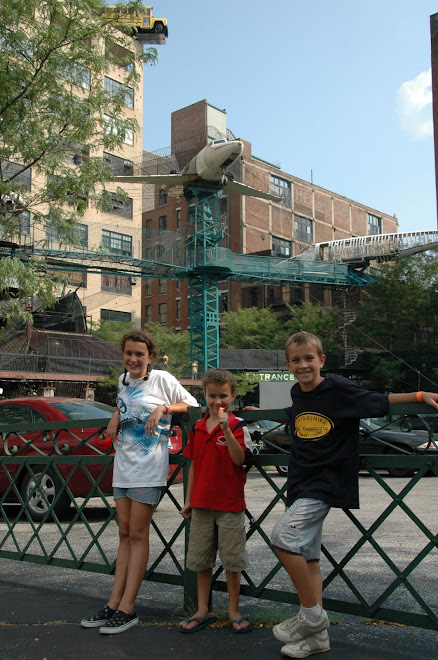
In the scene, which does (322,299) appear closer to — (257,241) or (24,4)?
A: (257,241)

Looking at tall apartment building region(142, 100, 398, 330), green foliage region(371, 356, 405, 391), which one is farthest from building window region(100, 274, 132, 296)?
green foliage region(371, 356, 405, 391)

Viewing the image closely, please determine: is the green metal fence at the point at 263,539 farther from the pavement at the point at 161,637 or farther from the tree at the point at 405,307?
the tree at the point at 405,307

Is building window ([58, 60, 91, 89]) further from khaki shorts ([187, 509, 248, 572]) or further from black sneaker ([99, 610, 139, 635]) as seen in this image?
black sneaker ([99, 610, 139, 635])

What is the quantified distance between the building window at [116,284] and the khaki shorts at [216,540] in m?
49.3

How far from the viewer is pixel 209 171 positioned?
126 ft

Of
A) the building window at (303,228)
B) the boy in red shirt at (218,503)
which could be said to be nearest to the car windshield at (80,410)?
the boy in red shirt at (218,503)

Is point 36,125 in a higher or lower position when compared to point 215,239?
lower

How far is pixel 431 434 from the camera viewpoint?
308 cm

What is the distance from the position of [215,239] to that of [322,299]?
24.6 m

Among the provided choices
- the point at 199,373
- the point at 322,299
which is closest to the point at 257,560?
the point at 199,373

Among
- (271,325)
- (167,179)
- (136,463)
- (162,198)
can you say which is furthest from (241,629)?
(162,198)

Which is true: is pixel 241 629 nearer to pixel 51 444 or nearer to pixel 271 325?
pixel 51 444

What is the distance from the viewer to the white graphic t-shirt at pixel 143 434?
3.96m

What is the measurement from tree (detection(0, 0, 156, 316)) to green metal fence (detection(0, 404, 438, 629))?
17.2 ft
